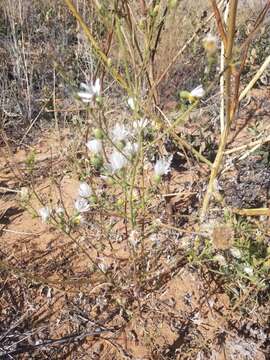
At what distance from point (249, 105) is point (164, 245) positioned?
1576 millimetres

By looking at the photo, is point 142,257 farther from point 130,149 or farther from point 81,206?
point 130,149

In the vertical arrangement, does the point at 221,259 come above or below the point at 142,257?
above

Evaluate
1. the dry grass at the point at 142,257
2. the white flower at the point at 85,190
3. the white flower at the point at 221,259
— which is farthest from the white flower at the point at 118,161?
the white flower at the point at 221,259

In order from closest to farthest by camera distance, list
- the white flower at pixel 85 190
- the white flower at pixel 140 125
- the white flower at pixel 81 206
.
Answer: the white flower at pixel 140 125 → the white flower at pixel 85 190 → the white flower at pixel 81 206

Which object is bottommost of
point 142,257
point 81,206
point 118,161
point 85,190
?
point 142,257

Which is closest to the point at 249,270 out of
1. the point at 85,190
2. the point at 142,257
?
the point at 142,257

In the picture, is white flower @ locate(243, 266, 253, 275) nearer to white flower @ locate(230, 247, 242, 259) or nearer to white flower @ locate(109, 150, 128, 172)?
white flower @ locate(230, 247, 242, 259)

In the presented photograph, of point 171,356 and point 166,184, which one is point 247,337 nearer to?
point 171,356

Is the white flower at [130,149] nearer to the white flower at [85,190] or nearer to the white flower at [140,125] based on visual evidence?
the white flower at [140,125]

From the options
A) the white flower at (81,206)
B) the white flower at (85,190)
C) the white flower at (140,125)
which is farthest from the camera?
the white flower at (81,206)

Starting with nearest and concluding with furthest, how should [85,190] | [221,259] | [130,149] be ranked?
[130,149], [85,190], [221,259]

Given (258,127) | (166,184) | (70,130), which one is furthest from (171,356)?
(70,130)

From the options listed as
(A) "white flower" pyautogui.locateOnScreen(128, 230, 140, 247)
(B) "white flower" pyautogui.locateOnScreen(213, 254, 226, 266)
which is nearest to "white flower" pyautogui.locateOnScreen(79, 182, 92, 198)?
(A) "white flower" pyautogui.locateOnScreen(128, 230, 140, 247)

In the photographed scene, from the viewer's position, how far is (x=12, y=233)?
1.97 m
